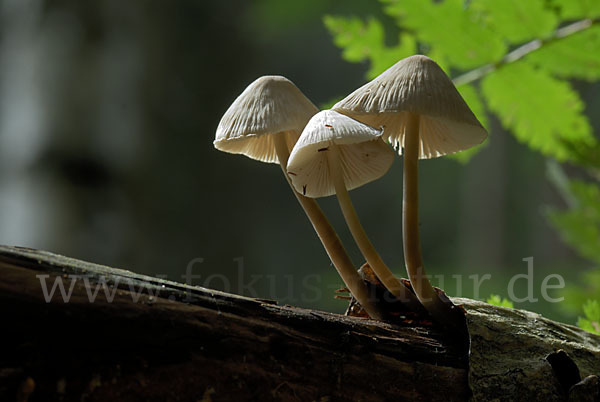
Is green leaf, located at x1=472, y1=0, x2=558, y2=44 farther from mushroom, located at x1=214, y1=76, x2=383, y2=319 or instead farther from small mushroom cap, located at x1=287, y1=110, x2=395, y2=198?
mushroom, located at x1=214, y1=76, x2=383, y2=319

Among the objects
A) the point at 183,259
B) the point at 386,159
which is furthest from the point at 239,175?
the point at 386,159

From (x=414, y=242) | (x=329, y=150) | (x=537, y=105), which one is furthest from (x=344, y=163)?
(x=537, y=105)

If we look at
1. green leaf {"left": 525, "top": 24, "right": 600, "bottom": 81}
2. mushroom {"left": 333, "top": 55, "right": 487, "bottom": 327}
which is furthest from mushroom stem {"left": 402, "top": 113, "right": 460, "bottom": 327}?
green leaf {"left": 525, "top": 24, "right": 600, "bottom": 81}

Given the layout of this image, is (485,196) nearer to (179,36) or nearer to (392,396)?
(179,36)

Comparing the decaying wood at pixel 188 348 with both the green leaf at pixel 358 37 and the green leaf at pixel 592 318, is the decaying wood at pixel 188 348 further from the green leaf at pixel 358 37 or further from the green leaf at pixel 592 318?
the green leaf at pixel 358 37

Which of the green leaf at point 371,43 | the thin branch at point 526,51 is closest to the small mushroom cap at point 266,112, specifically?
the green leaf at point 371,43

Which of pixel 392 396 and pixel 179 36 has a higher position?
pixel 179 36
